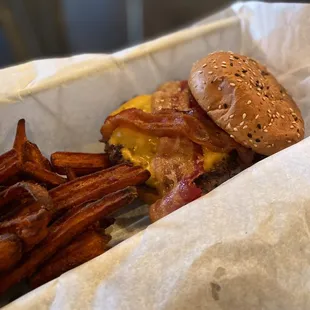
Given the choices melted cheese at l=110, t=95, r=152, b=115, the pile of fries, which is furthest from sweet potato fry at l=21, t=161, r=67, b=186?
melted cheese at l=110, t=95, r=152, b=115

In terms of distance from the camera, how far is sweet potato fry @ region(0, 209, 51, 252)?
43.0 inches

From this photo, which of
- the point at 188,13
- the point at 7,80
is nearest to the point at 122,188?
the point at 7,80

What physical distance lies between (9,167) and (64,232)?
0.25 metres

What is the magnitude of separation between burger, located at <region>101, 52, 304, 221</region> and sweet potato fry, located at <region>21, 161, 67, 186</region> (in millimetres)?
199

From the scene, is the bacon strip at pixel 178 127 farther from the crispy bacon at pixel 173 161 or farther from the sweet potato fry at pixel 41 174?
the sweet potato fry at pixel 41 174

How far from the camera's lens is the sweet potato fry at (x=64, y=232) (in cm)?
115

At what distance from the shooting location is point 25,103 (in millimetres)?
1589

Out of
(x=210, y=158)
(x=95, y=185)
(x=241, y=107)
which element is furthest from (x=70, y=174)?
(x=241, y=107)

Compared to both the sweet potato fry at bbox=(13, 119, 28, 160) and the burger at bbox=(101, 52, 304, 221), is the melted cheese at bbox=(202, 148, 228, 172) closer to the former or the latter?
the burger at bbox=(101, 52, 304, 221)

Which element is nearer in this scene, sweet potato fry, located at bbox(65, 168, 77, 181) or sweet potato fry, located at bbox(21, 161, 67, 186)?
sweet potato fry, located at bbox(21, 161, 67, 186)

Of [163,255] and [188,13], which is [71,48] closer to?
[188,13]

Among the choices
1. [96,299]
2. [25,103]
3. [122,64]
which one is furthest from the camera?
[122,64]

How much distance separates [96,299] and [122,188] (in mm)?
395

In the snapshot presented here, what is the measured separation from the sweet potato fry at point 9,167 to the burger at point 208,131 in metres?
0.30
